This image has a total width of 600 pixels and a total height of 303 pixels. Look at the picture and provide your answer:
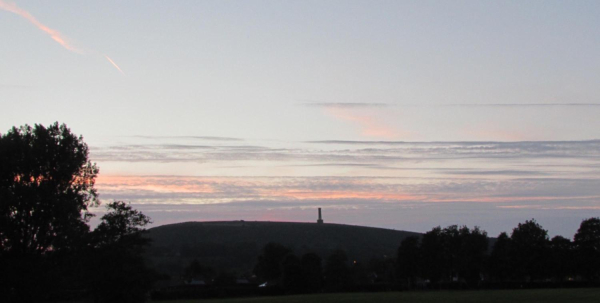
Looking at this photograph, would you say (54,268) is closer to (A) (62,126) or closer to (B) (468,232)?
(A) (62,126)

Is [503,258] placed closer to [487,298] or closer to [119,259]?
[487,298]

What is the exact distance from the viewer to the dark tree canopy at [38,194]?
54.8 metres

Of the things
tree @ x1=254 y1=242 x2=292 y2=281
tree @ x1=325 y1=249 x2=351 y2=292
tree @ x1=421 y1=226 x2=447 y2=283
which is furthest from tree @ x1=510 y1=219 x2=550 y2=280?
tree @ x1=254 y1=242 x2=292 y2=281

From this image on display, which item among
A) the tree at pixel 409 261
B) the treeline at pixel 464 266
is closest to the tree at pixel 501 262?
the treeline at pixel 464 266

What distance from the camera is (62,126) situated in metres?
60.5

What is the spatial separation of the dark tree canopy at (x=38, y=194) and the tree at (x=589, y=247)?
10316cm

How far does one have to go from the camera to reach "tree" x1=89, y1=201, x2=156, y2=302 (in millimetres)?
50656

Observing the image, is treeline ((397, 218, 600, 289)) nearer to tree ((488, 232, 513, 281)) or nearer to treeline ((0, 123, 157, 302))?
tree ((488, 232, 513, 281))

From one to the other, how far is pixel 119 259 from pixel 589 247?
4243 inches

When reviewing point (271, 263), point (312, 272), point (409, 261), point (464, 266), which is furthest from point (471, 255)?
point (271, 263)

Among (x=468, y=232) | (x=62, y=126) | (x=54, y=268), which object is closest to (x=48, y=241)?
(x=54, y=268)

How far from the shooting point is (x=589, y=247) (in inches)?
5020

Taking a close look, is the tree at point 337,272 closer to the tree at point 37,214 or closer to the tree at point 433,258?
the tree at point 433,258

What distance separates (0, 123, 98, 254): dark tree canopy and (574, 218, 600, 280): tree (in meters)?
103
